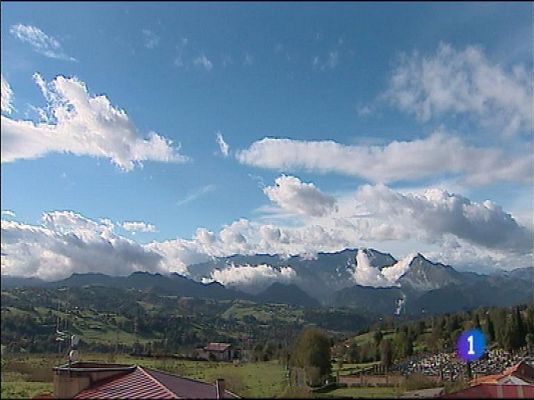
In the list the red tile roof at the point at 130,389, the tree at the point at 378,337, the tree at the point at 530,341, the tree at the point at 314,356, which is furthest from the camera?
the tree at the point at 378,337

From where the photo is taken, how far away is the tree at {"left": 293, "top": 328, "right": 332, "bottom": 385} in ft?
232

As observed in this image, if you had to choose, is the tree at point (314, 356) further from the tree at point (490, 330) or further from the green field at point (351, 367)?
the tree at point (490, 330)

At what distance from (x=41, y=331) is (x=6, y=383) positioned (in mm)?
21718

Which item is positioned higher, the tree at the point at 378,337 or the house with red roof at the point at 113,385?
the tree at the point at 378,337

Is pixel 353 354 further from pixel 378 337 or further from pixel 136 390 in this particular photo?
pixel 136 390

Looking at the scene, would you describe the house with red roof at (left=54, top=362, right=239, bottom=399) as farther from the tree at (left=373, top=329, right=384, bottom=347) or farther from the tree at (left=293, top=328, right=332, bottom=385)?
the tree at (left=373, top=329, right=384, bottom=347)

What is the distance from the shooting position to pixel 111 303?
188m

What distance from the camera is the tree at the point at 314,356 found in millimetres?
70812

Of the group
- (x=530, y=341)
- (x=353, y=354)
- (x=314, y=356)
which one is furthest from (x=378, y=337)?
(x=314, y=356)

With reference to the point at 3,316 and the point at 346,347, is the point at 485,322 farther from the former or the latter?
the point at 3,316

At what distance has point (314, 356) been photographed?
7675 centimetres

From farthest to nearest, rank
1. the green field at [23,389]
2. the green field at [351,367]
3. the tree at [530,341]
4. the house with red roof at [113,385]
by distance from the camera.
→ the tree at [530,341]
the green field at [351,367]
the green field at [23,389]
the house with red roof at [113,385]

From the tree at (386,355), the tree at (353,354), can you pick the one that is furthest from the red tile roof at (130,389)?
the tree at (353,354)

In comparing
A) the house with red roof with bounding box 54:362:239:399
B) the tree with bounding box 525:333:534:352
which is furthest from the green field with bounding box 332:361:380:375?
the house with red roof with bounding box 54:362:239:399
